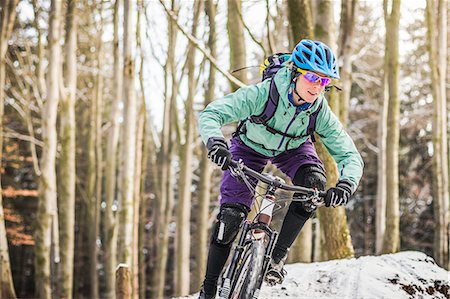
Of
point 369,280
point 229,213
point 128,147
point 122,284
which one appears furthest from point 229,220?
point 128,147

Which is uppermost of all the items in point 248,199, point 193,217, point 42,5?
point 42,5

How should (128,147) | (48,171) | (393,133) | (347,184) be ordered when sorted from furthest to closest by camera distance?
(48,171), (393,133), (128,147), (347,184)

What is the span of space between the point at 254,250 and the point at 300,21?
12.8ft

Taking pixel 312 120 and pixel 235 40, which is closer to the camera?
pixel 312 120

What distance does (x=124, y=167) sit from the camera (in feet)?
31.7

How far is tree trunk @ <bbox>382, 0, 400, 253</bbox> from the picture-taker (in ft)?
37.3

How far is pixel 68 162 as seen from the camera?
41.5 ft

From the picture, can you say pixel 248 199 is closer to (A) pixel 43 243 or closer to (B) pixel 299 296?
(B) pixel 299 296

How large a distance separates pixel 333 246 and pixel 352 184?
326 cm

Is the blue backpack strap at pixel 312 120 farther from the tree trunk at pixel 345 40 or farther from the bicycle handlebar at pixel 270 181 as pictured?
the tree trunk at pixel 345 40

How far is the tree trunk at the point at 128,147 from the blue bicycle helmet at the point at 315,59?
5.52m

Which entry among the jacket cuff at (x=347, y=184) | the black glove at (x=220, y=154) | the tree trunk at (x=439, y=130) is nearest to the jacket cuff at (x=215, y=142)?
the black glove at (x=220, y=154)

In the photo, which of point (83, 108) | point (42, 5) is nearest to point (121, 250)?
point (42, 5)

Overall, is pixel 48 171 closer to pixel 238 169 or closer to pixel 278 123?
pixel 278 123
